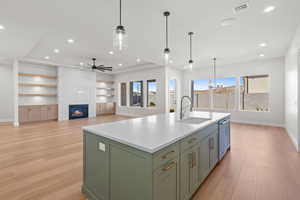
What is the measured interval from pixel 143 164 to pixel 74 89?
8.11 m

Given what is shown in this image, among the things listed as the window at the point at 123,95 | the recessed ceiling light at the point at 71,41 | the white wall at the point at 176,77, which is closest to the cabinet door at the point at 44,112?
the window at the point at 123,95

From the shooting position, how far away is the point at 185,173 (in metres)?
1.49

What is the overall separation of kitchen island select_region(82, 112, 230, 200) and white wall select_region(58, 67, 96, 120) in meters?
6.95

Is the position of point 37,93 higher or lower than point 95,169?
higher

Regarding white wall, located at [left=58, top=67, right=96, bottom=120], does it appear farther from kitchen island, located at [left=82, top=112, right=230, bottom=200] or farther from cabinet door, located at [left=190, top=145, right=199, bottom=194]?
cabinet door, located at [left=190, top=145, right=199, bottom=194]

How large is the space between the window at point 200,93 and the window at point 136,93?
10.7 ft

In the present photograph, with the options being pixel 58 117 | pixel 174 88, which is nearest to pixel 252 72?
pixel 174 88

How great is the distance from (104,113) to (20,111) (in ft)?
14.3

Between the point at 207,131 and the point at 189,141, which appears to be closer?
the point at 189,141

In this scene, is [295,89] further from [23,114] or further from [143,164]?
[23,114]

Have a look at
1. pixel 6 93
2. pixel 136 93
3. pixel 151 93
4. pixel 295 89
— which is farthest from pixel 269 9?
pixel 6 93

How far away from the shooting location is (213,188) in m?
1.91

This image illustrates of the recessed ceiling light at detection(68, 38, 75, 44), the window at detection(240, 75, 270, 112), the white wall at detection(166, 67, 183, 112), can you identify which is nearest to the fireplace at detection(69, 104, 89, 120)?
the recessed ceiling light at detection(68, 38, 75, 44)

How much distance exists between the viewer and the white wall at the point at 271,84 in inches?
221
